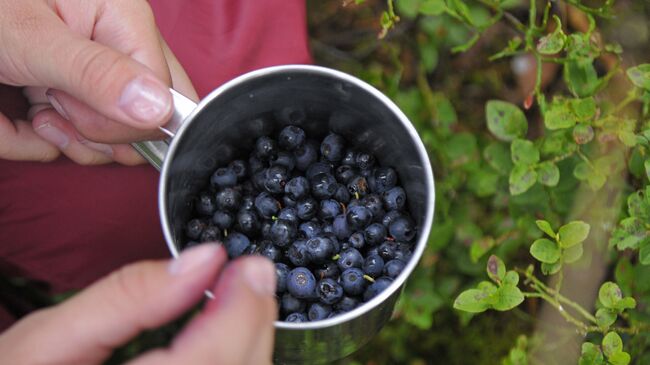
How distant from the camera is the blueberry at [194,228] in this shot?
95 cm

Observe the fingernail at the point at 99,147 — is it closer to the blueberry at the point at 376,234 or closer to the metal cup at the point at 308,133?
the metal cup at the point at 308,133

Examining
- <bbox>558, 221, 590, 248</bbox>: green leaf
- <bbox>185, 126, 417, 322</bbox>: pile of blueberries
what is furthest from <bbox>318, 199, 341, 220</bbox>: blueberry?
<bbox>558, 221, 590, 248</bbox>: green leaf

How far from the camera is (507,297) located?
3.32ft

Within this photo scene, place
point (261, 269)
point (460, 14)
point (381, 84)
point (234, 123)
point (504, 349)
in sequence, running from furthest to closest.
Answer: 1. point (504, 349)
2. point (381, 84)
3. point (460, 14)
4. point (234, 123)
5. point (261, 269)

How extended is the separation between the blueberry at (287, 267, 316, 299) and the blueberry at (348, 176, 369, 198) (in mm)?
146

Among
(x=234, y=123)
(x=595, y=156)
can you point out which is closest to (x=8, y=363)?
(x=234, y=123)

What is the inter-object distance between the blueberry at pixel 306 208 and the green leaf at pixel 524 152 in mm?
370

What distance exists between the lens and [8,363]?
2.33ft

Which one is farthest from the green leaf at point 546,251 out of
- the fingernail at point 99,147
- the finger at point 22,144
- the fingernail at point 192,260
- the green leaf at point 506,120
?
the finger at point 22,144

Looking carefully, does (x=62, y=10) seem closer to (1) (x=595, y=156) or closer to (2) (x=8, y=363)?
(2) (x=8, y=363)

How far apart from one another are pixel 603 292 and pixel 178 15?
2.86ft

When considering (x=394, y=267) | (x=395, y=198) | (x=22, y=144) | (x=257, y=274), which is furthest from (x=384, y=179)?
(x=22, y=144)

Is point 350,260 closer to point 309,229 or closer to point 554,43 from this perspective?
point 309,229

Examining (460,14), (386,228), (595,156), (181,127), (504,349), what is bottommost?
(504,349)
